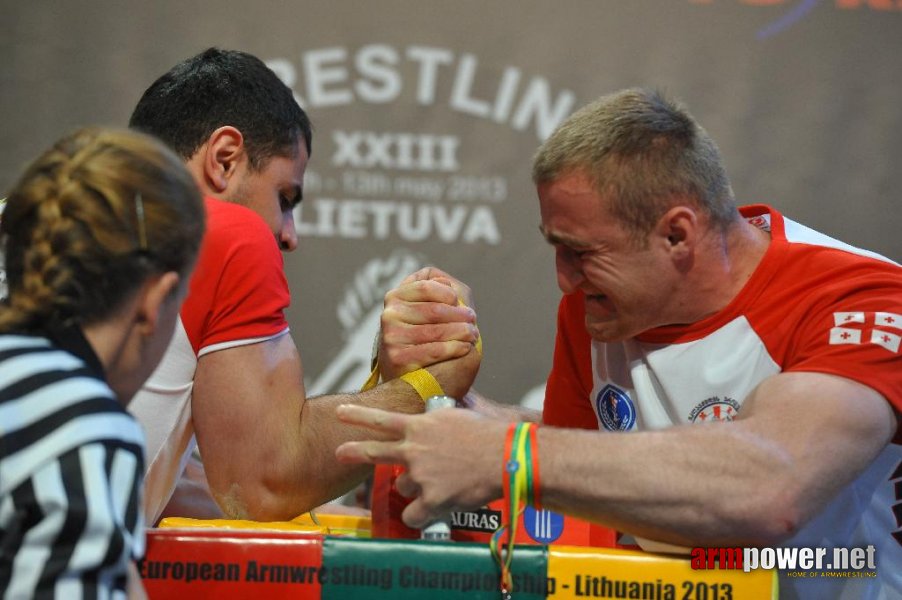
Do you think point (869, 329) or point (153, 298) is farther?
point (869, 329)

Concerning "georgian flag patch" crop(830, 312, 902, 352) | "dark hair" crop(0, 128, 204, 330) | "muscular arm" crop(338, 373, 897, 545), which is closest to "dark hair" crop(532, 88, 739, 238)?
"georgian flag patch" crop(830, 312, 902, 352)

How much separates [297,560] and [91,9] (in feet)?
7.43

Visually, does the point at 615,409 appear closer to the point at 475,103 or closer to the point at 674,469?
the point at 674,469

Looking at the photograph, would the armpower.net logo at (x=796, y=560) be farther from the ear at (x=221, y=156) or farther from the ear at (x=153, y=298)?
the ear at (x=221, y=156)

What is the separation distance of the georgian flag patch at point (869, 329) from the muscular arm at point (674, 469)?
123 millimetres

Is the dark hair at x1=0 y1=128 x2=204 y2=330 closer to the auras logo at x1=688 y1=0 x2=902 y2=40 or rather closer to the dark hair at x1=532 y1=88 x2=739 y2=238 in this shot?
the dark hair at x1=532 y1=88 x2=739 y2=238

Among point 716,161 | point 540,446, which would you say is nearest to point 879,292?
point 716,161

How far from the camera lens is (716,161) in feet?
5.52

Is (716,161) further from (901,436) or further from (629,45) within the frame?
(629,45)

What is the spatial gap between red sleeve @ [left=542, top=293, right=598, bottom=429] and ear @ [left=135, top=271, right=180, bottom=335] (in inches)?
36.3

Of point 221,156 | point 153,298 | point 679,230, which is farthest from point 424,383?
point 153,298

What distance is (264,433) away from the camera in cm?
163

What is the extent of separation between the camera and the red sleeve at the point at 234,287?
165 centimetres

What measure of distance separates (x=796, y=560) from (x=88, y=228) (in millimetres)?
1017
